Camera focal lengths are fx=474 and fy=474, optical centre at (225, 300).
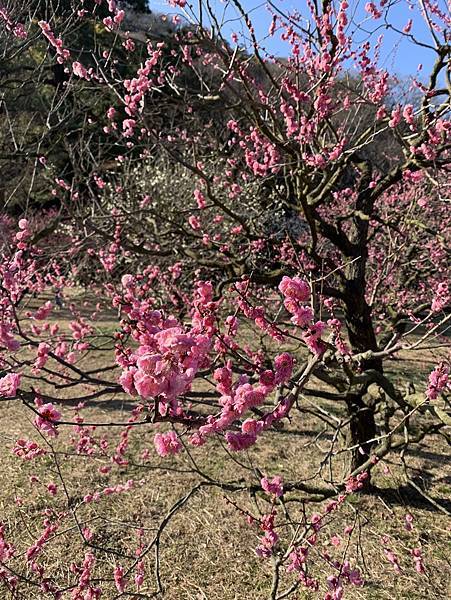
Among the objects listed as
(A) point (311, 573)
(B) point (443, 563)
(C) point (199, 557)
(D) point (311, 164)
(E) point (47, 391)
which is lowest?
(E) point (47, 391)

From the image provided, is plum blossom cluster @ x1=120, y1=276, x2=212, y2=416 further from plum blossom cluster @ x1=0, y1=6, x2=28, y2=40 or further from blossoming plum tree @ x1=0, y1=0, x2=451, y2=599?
plum blossom cluster @ x1=0, y1=6, x2=28, y2=40

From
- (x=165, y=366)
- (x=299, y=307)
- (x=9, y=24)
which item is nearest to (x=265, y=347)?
(x=299, y=307)

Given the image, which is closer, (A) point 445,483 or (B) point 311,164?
(B) point 311,164

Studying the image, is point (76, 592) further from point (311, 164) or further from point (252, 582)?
point (311, 164)

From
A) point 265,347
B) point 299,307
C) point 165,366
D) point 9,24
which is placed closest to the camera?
point 165,366

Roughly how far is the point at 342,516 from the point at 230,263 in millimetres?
2277

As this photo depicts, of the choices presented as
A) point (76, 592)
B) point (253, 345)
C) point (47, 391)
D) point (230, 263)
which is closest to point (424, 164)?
point (230, 263)

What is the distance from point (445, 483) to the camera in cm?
432

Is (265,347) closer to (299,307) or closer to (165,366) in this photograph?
(299,307)

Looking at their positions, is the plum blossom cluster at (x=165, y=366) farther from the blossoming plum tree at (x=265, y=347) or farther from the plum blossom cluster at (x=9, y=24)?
the plum blossom cluster at (x=9, y=24)

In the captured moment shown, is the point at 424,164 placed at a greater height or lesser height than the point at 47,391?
greater

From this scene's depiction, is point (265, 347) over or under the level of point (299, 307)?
under

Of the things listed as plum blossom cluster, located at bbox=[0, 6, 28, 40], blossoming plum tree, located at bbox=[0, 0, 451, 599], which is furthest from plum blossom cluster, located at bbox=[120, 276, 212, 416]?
plum blossom cluster, located at bbox=[0, 6, 28, 40]

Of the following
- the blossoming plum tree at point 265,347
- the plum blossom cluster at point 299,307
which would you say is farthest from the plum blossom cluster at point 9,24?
the plum blossom cluster at point 299,307
